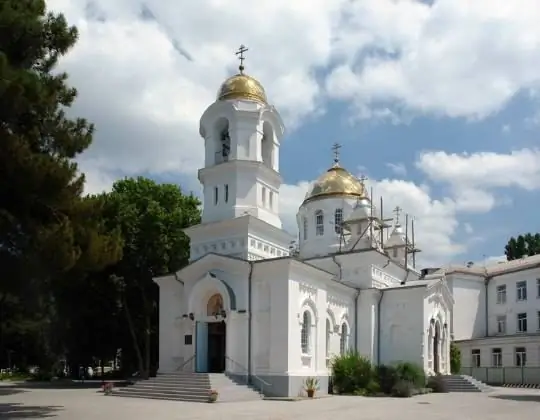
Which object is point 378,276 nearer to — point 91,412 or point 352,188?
point 352,188

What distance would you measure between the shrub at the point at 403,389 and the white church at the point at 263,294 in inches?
122

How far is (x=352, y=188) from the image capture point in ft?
140

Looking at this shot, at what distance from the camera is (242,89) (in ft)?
102

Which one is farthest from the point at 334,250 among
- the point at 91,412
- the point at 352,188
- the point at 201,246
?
the point at 91,412

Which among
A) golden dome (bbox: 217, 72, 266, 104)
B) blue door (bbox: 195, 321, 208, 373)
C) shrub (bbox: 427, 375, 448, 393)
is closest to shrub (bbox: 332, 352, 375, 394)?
shrub (bbox: 427, 375, 448, 393)

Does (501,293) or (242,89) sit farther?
(501,293)

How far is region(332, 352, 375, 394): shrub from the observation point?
29906 mm

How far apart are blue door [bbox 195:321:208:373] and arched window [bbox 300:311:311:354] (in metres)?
4.30

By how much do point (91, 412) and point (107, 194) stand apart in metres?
20.4

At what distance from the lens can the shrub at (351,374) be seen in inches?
1177

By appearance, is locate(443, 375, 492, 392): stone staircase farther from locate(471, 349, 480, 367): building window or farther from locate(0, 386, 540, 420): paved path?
locate(471, 349, 480, 367): building window

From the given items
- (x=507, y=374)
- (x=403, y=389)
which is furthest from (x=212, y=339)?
(x=507, y=374)

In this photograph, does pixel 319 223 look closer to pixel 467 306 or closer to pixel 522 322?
pixel 467 306

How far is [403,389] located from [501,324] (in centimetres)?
2290
